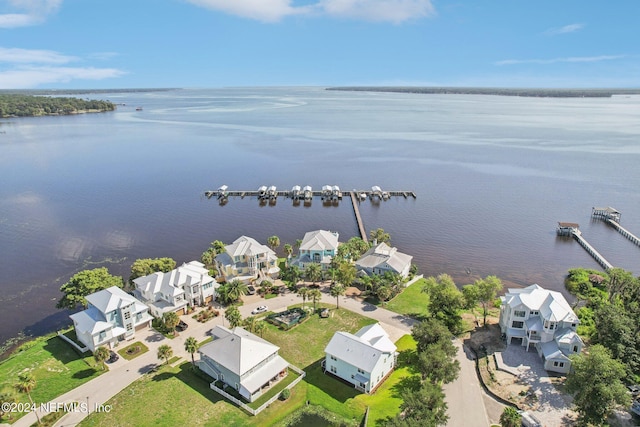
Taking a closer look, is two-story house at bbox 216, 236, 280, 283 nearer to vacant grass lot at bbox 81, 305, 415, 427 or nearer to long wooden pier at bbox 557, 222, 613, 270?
vacant grass lot at bbox 81, 305, 415, 427

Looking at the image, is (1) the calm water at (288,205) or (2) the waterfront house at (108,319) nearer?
(2) the waterfront house at (108,319)

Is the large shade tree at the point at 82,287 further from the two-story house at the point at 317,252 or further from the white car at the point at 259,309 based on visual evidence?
the two-story house at the point at 317,252

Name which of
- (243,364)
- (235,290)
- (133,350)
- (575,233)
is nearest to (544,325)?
(243,364)

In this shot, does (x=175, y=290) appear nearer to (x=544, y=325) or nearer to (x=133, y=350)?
(x=133, y=350)

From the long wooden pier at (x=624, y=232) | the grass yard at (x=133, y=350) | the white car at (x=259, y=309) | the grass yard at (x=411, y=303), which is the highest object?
the long wooden pier at (x=624, y=232)

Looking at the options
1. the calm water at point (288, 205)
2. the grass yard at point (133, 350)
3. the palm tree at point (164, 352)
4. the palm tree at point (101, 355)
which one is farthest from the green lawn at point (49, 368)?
the calm water at point (288, 205)

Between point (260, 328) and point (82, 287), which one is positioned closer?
point (260, 328)

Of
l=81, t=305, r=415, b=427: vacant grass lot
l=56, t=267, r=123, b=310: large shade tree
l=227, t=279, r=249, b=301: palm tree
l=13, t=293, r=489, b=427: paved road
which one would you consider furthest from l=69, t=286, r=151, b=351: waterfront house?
l=227, t=279, r=249, b=301: palm tree
